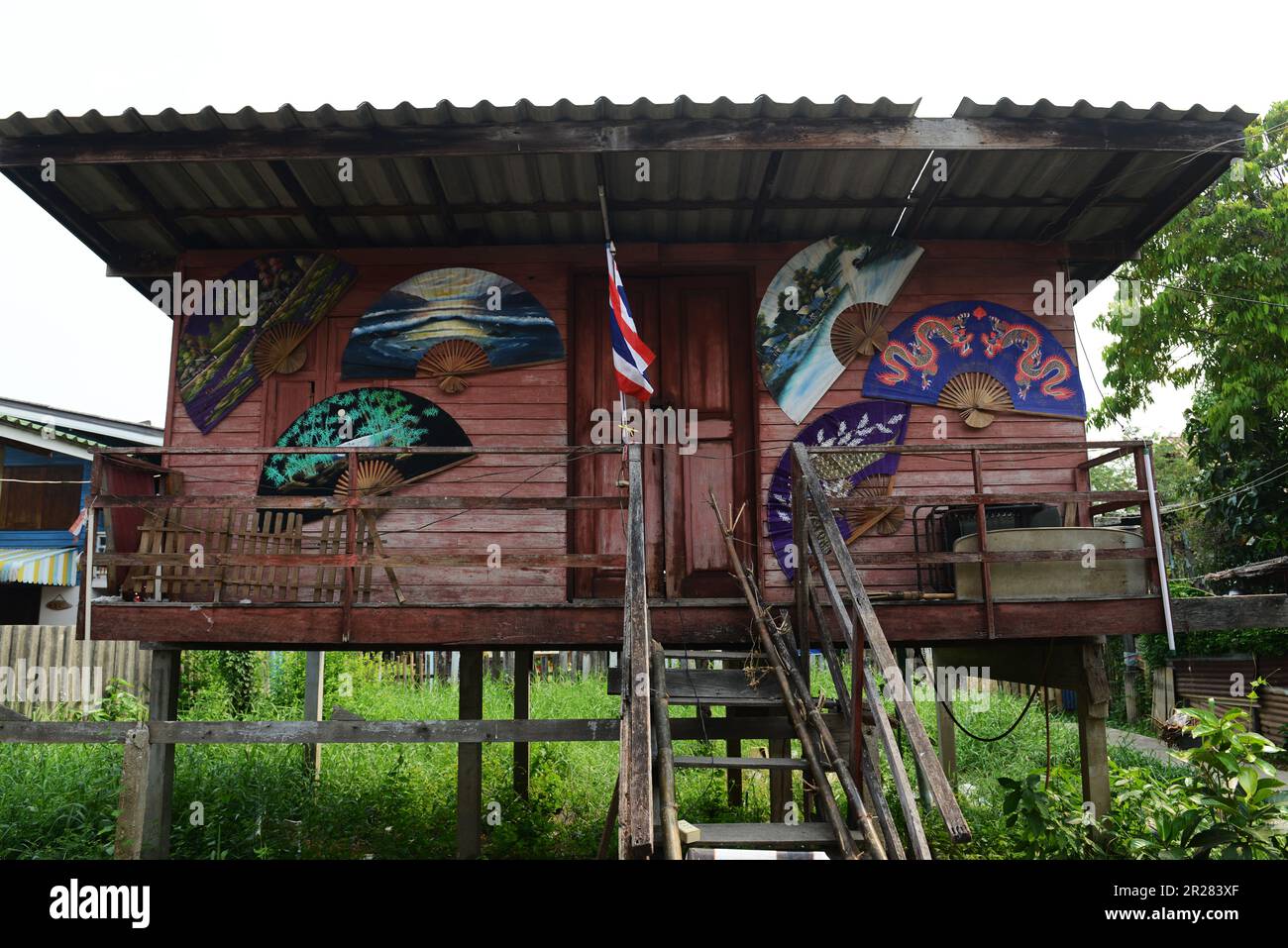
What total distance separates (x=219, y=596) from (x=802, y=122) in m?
5.50

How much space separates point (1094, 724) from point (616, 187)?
18.6 ft

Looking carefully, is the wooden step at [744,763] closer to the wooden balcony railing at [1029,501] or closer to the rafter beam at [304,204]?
the wooden balcony railing at [1029,501]

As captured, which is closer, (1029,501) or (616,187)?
(1029,501)

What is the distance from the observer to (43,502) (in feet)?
50.1

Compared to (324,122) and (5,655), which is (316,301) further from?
(5,655)

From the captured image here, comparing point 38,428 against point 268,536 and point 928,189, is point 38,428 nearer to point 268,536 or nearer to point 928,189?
point 268,536

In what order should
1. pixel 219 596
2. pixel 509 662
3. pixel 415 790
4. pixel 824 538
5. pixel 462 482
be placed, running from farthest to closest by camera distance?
1. pixel 509 662
2. pixel 415 790
3. pixel 462 482
4. pixel 219 596
5. pixel 824 538

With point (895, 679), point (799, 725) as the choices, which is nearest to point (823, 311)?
point (799, 725)

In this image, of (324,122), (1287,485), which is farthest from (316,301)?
(1287,485)

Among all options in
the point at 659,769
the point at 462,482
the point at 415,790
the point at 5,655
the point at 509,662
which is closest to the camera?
the point at 659,769

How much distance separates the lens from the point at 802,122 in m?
6.42

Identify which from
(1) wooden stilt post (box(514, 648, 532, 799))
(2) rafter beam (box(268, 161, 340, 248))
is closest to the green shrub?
(1) wooden stilt post (box(514, 648, 532, 799))

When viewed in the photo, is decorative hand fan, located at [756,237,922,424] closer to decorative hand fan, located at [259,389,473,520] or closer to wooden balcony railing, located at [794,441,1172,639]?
wooden balcony railing, located at [794,441,1172,639]

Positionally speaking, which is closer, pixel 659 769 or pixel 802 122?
pixel 659 769
